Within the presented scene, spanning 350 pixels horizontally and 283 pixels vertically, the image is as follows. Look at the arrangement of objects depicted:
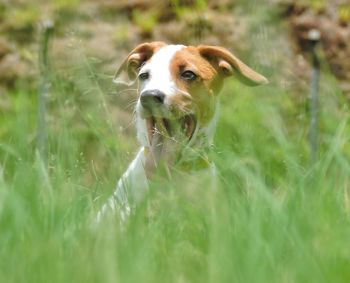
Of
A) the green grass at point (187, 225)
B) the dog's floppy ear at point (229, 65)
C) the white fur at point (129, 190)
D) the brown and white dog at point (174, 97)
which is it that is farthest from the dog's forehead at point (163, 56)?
the green grass at point (187, 225)

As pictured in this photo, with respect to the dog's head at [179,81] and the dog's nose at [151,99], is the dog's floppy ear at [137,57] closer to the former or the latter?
the dog's head at [179,81]

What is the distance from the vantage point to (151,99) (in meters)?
3.77

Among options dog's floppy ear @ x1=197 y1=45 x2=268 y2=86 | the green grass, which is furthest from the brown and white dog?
the green grass

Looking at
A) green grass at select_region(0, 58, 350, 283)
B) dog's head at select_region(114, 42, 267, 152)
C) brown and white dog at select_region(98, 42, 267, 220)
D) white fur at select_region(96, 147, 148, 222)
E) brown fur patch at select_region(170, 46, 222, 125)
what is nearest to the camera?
green grass at select_region(0, 58, 350, 283)

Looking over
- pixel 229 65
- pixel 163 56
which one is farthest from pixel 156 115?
pixel 229 65

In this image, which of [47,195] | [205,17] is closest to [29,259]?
[47,195]

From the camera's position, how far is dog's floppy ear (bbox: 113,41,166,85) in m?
4.30

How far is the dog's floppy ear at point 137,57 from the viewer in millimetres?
4301

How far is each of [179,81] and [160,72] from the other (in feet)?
0.27

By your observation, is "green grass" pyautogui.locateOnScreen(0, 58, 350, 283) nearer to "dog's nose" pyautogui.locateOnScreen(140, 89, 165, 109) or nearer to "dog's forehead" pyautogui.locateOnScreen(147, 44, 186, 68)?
"dog's nose" pyautogui.locateOnScreen(140, 89, 165, 109)

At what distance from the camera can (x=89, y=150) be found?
19.3 ft

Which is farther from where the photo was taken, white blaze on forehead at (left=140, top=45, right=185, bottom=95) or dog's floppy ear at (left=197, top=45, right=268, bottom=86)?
dog's floppy ear at (left=197, top=45, right=268, bottom=86)

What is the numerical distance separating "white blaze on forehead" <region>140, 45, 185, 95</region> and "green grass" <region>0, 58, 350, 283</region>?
2.18ft

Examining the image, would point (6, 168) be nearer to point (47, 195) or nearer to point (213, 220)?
point (47, 195)
